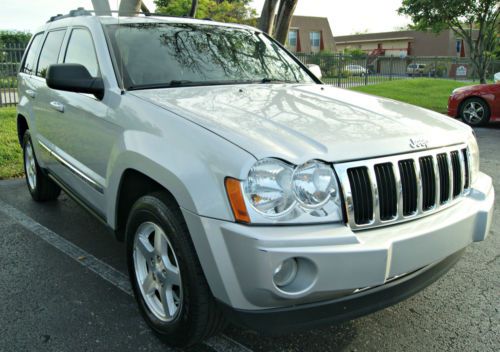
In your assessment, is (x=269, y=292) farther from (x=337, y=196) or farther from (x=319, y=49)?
(x=319, y=49)

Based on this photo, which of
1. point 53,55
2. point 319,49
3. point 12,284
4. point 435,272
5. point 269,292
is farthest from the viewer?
point 319,49

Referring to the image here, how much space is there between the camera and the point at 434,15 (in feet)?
62.6

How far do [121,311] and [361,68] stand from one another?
18.9 meters

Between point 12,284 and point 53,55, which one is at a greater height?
point 53,55

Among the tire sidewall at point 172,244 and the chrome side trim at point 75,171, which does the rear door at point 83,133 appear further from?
the tire sidewall at point 172,244

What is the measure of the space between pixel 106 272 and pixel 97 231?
3.14 ft

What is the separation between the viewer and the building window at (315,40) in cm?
5675

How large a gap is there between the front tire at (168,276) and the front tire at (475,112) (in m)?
10.2

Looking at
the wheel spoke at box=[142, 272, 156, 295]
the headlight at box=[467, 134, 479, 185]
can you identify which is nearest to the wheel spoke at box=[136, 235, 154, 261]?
the wheel spoke at box=[142, 272, 156, 295]

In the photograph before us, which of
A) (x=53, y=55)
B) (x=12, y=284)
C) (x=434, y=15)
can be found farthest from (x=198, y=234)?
(x=434, y=15)

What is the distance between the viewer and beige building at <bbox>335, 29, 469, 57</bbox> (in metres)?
55.4

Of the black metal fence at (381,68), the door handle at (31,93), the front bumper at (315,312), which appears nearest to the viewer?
the front bumper at (315,312)

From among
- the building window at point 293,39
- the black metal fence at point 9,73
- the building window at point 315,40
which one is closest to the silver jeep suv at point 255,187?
the black metal fence at point 9,73

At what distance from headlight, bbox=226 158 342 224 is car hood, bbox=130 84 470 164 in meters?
0.06
